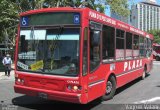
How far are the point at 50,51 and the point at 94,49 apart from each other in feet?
4.18

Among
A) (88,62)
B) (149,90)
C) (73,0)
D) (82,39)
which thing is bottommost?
(149,90)

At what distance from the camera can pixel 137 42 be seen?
50.8 ft

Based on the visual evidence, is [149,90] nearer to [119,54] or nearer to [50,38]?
[119,54]

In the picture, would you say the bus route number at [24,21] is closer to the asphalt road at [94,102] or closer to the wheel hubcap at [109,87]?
the asphalt road at [94,102]

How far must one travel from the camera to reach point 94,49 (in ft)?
30.6

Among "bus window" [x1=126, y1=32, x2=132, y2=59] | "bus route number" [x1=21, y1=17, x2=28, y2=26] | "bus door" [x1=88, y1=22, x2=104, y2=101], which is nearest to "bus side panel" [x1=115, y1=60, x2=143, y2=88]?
"bus window" [x1=126, y1=32, x2=132, y2=59]

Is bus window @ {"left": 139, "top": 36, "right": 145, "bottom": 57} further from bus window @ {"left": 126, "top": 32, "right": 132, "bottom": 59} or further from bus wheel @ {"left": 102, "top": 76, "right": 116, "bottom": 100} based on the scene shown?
bus wheel @ {"left": 102, "top": 76, "right": 116, "bottom": 100}

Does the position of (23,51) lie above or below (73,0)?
below

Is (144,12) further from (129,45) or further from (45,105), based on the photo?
(45,105)

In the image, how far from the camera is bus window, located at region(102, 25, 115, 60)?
10233 millimetres

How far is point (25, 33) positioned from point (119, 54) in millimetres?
3970

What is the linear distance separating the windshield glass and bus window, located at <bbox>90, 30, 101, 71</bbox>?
59 centimetres

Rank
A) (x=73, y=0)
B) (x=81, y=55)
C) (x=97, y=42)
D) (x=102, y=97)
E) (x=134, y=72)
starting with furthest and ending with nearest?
(x=73, y=0) → (x=134, y=72) → (x=102, y=97) → (x=97, y=42) → (x=81, y=55)

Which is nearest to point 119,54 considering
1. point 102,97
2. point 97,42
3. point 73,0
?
point 102,97
